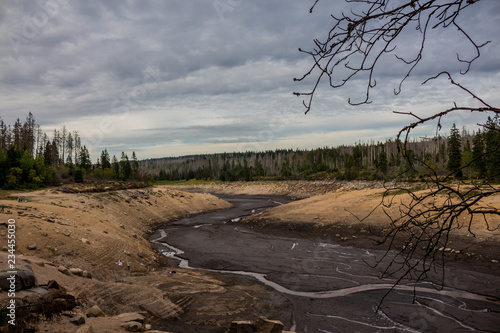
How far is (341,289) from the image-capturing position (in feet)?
45.8

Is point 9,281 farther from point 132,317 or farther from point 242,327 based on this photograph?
point 242,327

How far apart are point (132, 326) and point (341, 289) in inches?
359

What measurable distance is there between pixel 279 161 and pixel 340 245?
135 meters

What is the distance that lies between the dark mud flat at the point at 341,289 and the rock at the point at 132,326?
211 cm

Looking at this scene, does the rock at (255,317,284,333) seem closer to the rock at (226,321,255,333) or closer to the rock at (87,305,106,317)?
the rock at (226,321,255,333)

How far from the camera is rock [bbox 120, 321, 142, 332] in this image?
324 inches

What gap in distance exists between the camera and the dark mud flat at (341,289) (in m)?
10.8

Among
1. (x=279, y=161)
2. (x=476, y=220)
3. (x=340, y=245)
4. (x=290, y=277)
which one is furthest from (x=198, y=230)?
(x=279, y=161)

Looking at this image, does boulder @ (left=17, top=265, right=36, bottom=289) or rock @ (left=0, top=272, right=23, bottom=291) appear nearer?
rock @ (left=0, top=272, right=23, bottom=291)

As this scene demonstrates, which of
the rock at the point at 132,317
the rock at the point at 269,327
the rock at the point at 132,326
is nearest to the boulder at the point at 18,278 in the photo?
the rock at the point at 132,317

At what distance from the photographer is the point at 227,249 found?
22.3 m

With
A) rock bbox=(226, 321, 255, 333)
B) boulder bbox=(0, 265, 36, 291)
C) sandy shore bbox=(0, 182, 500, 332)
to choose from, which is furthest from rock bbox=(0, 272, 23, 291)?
rock bbox=(226, 321, 255, 333)

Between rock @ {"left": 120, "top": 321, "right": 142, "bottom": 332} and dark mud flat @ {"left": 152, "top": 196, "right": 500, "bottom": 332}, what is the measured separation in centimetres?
211

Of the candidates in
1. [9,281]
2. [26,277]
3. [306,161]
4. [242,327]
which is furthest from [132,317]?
[306,161]
